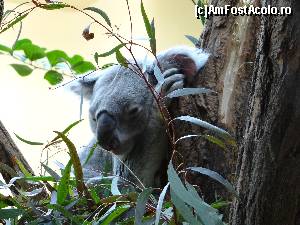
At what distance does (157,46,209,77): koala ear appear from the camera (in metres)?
1.23

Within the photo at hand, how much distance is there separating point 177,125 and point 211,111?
0.27 feet

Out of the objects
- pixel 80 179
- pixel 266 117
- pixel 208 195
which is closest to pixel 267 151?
pixel 266 117

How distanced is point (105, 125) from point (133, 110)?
0.09 meters

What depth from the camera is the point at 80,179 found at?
867 mm

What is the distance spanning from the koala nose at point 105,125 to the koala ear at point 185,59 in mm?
164

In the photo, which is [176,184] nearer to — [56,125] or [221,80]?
[221,80]

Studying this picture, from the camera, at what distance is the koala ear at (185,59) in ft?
4.03

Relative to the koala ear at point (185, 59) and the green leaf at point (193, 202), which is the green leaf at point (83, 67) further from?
Answer: the green leaf at point (193, 202)

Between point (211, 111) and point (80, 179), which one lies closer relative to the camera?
point (80, 179)

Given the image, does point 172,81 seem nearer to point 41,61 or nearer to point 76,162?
point 76,162

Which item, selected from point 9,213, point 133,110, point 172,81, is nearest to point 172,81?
point 172,81

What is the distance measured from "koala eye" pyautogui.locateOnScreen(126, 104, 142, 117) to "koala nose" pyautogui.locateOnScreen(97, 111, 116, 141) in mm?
43

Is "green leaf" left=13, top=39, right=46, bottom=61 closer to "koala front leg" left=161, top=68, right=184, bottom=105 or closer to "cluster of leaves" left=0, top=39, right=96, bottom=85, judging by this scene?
"cluster of leaves" left=0, top=39, right=96, bottom=85

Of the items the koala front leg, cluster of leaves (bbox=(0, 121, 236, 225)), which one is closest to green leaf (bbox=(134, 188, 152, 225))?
cluster of leaves (bbox=(0, 121, 236, 225))
